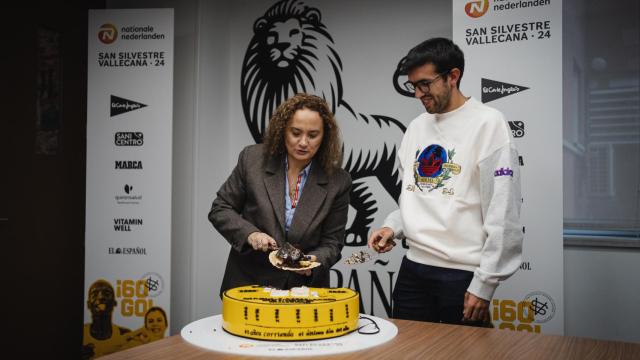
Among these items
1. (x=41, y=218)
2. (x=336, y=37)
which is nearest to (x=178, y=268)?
(x=41, y=218)

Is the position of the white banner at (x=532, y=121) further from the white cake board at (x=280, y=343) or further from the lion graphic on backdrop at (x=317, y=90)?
the white cake board at (x=280, y=343)

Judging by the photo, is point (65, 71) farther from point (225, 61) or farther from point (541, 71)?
point (541, 71)

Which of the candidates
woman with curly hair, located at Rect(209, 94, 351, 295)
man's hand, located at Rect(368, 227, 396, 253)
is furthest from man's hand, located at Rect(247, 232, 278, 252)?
man's hand, located at Rect(368, 227, 396, 253)

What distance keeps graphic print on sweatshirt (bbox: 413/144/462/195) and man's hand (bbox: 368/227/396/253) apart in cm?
21

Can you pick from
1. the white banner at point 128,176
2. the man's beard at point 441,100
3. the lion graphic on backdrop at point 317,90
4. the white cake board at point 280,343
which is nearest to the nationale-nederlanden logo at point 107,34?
the white banner at point 128,176

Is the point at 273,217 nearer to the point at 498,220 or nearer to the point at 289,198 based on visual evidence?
the point at 289,198

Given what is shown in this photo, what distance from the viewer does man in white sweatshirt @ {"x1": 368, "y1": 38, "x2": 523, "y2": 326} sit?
1743mm

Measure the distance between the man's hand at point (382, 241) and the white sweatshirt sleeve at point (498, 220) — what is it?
1.12ft

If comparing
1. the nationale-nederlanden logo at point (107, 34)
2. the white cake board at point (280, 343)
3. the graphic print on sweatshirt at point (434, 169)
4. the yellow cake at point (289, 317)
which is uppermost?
the nationale-nederlanden logo at point (107, 34)

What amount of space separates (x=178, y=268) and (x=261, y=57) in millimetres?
1828

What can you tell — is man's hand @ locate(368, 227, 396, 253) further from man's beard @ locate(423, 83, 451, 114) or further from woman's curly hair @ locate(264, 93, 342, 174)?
man's beard @ locate(423, 83, 451, 114)

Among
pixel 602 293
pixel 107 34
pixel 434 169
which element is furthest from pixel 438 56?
pixel 107 34

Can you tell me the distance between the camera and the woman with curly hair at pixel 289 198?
6.60ft

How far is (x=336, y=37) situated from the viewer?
4.00 m
